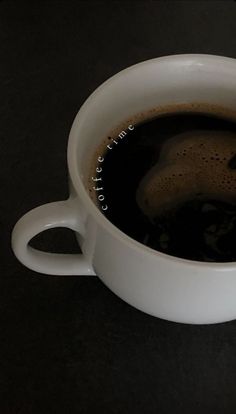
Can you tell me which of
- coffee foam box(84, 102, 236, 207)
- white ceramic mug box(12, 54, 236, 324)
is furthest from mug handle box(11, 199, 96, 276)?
coffee foam box(84, 102, 236, 207)

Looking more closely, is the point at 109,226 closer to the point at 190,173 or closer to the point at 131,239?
the point at 131,239

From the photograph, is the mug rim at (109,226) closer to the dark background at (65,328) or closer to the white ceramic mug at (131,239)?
the white ceramic mug at (131,239)

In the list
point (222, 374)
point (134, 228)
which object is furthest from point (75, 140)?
point (222, 374)

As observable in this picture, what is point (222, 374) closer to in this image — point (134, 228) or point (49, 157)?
point (134, 228)

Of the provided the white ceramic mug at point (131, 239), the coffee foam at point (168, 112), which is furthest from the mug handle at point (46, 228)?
the coffee foam at point (168, 112)

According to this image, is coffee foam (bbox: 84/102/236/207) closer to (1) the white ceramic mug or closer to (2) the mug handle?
(1) the white ceramic mug

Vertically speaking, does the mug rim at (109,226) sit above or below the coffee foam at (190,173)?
above
